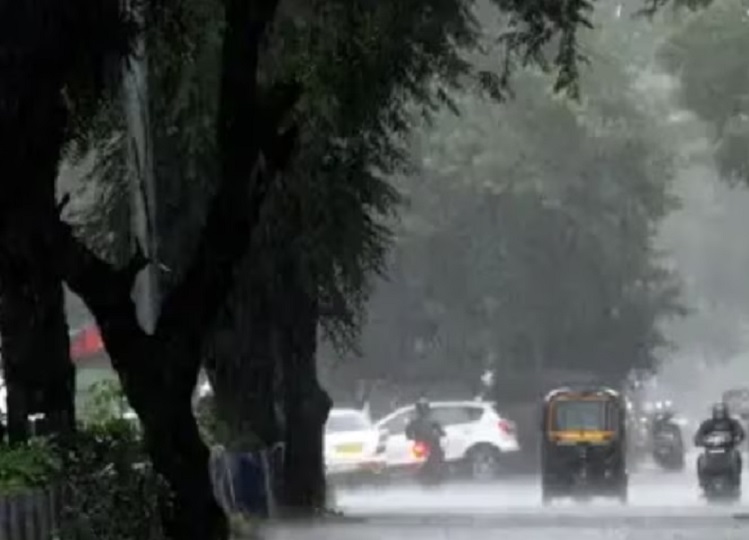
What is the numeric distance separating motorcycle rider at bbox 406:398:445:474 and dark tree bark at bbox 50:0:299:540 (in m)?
31.0

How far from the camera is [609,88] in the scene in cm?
6019

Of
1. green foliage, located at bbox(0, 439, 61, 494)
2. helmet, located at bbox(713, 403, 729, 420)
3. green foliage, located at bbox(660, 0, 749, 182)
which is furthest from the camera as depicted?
green foliage, located at bbox(660, 0, 749, 182)

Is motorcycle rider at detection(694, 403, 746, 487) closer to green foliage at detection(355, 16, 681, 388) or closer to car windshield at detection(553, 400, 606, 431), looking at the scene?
car windshield at detection(553, 400, 606, 431)

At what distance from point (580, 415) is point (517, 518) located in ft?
41.4

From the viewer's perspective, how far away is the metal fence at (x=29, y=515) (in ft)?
48.5

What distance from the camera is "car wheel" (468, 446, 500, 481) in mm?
54469

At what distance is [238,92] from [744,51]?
27.5 m

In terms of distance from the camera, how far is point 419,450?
50.8 metres

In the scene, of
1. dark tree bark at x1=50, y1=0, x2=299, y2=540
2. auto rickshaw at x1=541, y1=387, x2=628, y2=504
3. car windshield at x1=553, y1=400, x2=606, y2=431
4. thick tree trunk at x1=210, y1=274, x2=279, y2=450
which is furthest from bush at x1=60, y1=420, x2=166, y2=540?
car windshield at x1=553, y1=400, x2=606, y2=431

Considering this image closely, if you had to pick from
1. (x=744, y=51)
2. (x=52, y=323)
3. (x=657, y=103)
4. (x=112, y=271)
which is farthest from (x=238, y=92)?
(x=657, y=103)

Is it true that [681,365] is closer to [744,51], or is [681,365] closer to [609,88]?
[609,88]

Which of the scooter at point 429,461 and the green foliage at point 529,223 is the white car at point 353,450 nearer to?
the scooter at point 429,461

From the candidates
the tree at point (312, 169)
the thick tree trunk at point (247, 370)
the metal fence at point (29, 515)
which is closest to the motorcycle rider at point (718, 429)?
the tree at point (312, 169)

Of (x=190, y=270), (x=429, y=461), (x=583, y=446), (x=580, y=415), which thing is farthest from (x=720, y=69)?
(x=190, y=270)
